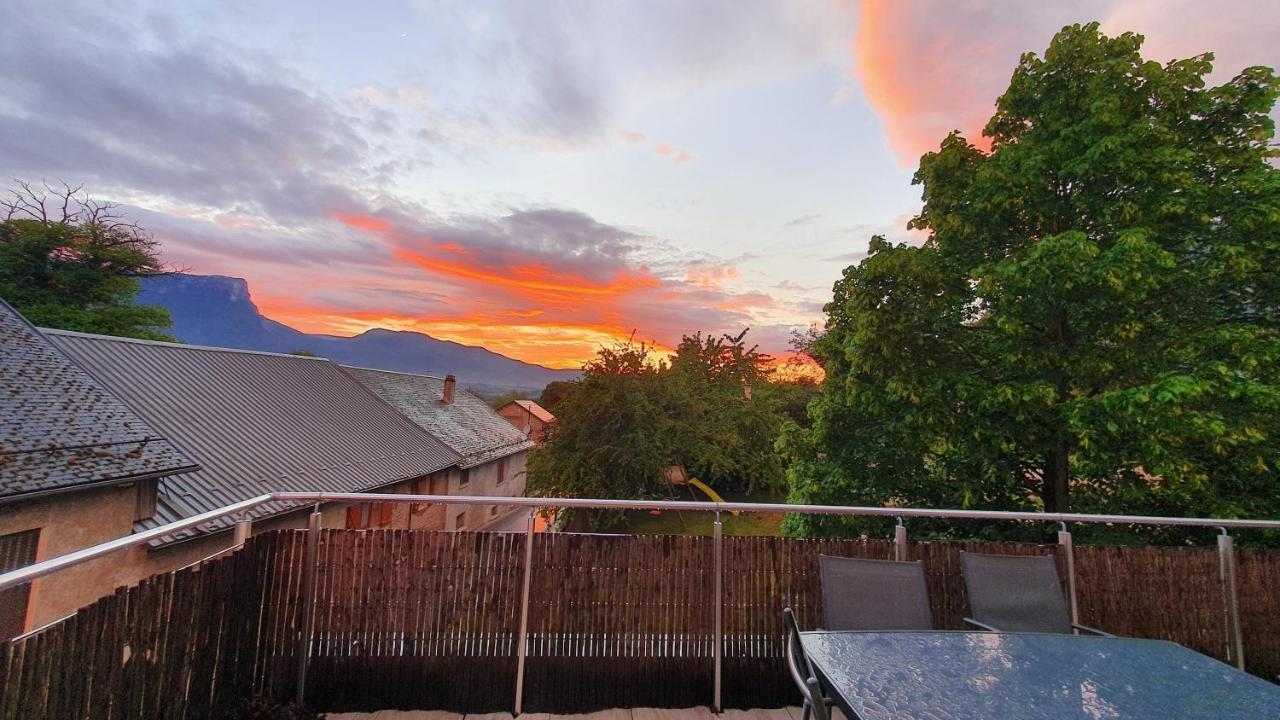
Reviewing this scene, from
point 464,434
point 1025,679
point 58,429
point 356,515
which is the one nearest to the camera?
point 1025,679

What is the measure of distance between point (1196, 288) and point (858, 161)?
5.78 metres

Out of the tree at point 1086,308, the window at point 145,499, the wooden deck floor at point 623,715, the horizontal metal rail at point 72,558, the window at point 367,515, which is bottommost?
the window at point 367,515

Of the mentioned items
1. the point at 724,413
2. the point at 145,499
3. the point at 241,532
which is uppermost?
the point at 724,413

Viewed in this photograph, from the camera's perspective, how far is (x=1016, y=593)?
116 inches

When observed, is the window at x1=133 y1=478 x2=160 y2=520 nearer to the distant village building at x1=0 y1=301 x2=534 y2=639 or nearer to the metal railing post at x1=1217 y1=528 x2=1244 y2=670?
the distant village building at x1=0 y1=301 x2=534 y2=639

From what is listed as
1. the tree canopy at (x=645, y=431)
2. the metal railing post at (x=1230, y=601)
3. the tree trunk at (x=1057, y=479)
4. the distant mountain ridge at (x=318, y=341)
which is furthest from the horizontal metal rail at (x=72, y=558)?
the distant mountain ridge at (x=318, y=341)

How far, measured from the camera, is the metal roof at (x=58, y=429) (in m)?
7.23

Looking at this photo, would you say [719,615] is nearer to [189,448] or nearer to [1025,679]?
[1025,679]

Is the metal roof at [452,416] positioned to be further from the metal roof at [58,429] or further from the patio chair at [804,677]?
the patio chair at [804,677]

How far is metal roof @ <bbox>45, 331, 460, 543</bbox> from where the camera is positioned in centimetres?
1377

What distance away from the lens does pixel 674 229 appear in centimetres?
1521

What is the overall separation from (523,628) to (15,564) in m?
9.69

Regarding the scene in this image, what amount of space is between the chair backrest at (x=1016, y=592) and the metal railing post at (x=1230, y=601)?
1281 mm

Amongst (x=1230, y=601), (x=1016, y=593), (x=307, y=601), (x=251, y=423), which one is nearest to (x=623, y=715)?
(x=307, y=601)
